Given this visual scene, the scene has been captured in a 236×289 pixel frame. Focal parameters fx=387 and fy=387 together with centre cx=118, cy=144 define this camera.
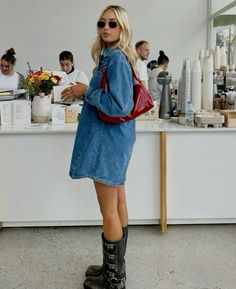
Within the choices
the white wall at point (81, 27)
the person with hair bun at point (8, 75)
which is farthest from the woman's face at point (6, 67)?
the white wall at point (81, 27)

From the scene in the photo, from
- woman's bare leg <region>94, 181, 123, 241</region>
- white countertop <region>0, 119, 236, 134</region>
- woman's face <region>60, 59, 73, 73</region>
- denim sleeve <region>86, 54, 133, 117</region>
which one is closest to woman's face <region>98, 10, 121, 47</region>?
denim sleeve <region>86, 54, 133, 117</region>

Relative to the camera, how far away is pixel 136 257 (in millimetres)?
2293

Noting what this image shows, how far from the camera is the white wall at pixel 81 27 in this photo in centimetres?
718

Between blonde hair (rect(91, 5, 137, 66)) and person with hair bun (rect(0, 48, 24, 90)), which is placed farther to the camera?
person with hair bun (rect(0, 48, 24, 90))

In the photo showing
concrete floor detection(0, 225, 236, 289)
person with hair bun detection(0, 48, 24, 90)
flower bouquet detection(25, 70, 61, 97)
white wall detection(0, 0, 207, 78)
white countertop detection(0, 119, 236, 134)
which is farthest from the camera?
white wall detection(0, 0, 207, 78)

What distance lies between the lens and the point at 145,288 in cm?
197

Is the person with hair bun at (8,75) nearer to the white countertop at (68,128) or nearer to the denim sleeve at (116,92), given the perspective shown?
the white countertop at (68,128)

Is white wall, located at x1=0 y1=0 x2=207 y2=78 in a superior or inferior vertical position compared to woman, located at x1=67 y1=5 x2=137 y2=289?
superior

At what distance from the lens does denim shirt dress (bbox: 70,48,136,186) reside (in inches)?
63.8

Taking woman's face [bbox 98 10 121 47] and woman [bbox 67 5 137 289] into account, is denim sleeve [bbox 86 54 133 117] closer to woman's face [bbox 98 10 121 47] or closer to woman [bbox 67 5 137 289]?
woman [bbox 67 5 137 289]

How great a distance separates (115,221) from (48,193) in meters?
0.89

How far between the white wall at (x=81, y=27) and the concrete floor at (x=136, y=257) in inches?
205

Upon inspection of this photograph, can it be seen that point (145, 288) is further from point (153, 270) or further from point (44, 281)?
point (44, 281)

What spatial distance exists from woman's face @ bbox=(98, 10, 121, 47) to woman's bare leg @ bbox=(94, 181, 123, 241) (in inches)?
25.8
